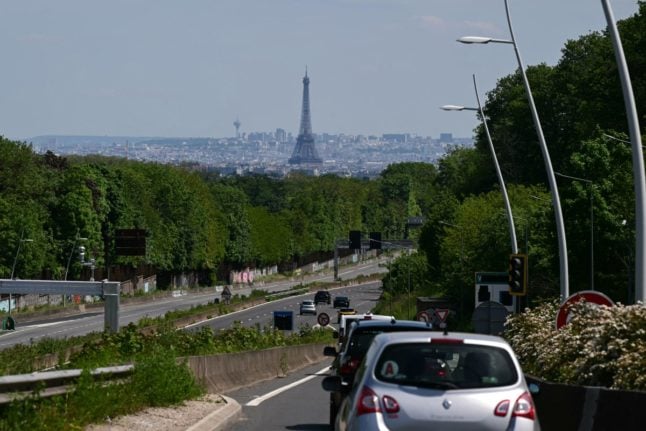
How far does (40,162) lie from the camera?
499 ft

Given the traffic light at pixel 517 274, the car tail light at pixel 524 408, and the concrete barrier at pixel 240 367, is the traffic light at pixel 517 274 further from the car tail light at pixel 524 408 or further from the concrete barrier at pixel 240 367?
the car tail light at pixel 524 408

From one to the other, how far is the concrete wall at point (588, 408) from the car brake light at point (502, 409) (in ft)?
5.83

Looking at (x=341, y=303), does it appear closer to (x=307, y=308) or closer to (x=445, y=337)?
(x=307, y=308)

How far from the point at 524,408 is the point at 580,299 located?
38.6 feet

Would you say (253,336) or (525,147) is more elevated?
(525,147)

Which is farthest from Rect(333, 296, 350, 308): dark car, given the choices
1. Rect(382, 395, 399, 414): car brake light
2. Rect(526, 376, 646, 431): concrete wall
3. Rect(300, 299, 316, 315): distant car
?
Rect(382, 395, 399, 414): car brake light

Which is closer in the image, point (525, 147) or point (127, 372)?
point (127, 372)

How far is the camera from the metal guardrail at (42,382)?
1624 cm

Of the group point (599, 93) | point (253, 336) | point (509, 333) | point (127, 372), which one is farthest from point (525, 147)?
point (127, 372)

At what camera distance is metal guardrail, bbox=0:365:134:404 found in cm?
1624

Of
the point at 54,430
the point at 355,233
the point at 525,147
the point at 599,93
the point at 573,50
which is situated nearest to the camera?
the point at 54,430

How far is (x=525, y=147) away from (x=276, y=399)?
9444 cm

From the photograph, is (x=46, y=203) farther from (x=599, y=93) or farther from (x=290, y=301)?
(x=599, y=93)

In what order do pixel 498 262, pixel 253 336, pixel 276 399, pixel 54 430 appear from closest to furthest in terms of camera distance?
1. pixel 54 430
2. pixel 276 399
3. pixel 253 336
4. pixel 498 262
